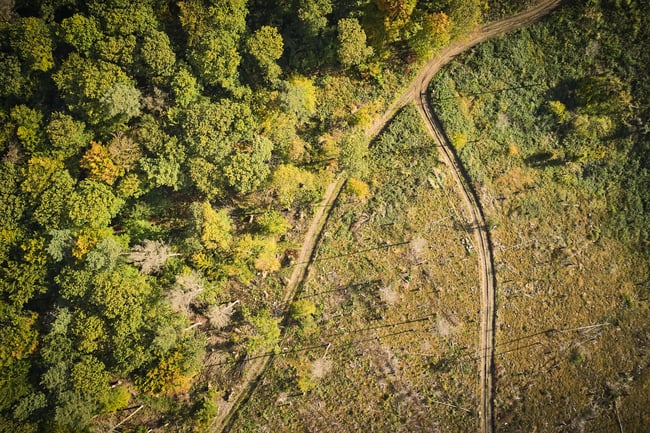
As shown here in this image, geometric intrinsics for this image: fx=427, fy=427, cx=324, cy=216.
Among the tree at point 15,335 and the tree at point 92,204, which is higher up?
the tree at point 92,204

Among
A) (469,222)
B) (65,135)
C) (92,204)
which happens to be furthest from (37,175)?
(469,222)

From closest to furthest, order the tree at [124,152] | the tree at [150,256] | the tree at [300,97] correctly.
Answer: the tree at [300,97] → the tree at [150,256] → the tree at [124,152]

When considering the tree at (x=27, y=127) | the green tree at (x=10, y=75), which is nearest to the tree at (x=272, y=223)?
the tree at (x=27, y=127)

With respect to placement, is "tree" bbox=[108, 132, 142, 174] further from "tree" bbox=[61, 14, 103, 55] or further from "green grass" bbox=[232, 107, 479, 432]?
"green grass" bbox=[232, 107, 479, 432]

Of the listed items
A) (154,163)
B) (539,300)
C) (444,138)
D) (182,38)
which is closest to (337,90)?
(444,138)

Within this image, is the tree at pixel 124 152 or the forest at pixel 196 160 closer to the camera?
the forest at pixel 196 160

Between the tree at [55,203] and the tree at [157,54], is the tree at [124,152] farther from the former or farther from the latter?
the tree at [157,54]
